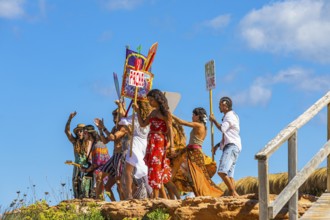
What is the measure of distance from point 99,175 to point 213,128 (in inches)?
110

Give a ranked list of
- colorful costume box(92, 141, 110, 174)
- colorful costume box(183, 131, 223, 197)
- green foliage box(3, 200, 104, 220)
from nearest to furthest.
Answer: green foliage box(3, 200, 104, 220)
colorful costume box(183, 131, 223, 197)
colorful costume box(92, 141, 110, 174)

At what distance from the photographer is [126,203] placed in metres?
11.8

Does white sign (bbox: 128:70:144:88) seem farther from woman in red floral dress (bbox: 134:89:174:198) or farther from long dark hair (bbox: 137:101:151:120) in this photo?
woman in red floral dress (bbox: 134:89:174:198)

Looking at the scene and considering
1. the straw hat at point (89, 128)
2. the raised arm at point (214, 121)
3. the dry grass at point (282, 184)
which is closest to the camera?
the raised arm at point (214, 121)

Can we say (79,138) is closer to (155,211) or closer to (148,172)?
(148,172)

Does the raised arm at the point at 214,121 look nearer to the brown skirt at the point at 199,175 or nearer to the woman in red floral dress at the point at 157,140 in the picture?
the brown skirt at the point at 199,175

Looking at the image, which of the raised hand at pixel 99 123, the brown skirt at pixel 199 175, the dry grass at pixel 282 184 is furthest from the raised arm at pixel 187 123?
the dry grass at pixel 282 184

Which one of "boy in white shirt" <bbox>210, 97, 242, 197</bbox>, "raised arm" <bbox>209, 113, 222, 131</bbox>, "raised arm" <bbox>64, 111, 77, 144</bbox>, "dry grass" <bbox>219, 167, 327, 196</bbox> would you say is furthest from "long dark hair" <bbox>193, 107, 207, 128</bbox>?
"dry grass" <bbox>219, 167, 327, 196</bbox>

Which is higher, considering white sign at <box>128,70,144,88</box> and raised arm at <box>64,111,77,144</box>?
white sign at <box>128,70,144,88</box>

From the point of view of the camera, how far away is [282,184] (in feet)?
69.8

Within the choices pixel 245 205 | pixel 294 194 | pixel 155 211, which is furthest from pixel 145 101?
pixel 294 194

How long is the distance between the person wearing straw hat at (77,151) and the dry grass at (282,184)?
643 cm

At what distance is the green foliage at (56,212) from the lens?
38.9 feet

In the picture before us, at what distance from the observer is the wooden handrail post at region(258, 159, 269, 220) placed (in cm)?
830
